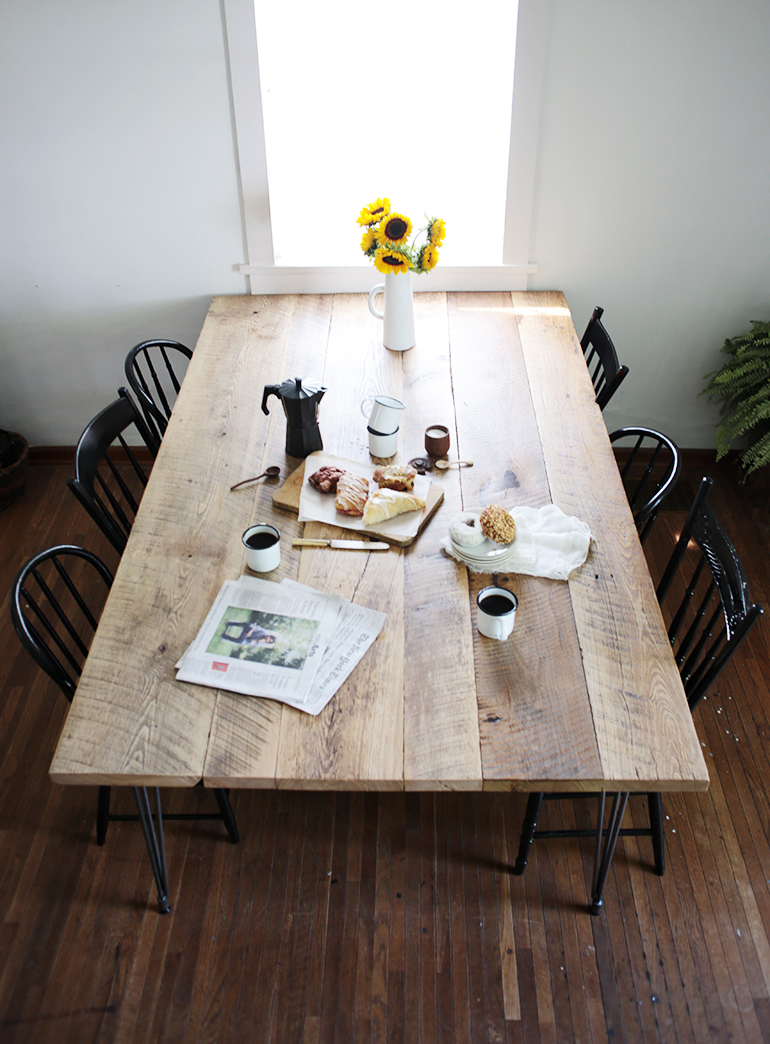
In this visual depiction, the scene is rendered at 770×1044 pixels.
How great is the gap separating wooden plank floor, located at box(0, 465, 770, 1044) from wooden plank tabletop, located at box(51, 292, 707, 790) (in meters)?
0.71

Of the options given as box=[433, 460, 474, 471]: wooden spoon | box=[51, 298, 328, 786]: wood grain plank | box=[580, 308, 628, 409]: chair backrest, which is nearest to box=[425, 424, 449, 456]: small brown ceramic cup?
box=[433, 460, 474, 471]: wooden spoon

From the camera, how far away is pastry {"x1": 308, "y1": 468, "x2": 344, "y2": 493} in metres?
2.01

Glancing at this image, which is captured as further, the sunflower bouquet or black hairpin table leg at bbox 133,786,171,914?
the sunflower bouquet

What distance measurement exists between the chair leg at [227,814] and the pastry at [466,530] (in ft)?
2.83

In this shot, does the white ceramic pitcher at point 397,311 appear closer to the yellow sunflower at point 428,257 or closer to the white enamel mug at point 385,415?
the yellow sunflower at point 428,257

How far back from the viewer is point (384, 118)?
2.62 metres

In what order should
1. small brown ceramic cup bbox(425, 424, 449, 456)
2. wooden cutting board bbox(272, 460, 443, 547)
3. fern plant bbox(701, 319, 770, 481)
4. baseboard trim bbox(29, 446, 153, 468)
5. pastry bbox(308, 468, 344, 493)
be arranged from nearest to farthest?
wooden cutting board bbox(272, 460, 443, 547) < pastry bbox(308, 468, 344, 493) < small brown ceramic cup bbox(425, 424, 449, 456) < fern plant bbox(701, 319, 770, 481) < baseboard trim bbox(29, 446, 153, 468)

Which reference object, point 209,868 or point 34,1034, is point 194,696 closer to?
point 209,868

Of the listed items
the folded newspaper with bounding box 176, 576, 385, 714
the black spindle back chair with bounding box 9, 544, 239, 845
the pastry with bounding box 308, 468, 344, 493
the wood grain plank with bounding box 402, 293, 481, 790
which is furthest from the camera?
the pastry with bounding box 308, 468, 344, 493

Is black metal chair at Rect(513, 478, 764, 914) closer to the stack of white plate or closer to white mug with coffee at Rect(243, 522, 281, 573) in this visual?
the stack of white plate

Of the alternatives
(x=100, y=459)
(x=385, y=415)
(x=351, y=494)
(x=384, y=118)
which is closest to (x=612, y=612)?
(x=351, y=494)

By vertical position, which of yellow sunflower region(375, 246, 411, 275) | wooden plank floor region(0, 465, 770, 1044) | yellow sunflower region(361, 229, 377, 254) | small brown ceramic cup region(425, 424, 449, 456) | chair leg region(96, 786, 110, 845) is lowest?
wooden plank floor region(0, 465, 770, 1044)

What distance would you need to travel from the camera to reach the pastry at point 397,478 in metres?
1.98

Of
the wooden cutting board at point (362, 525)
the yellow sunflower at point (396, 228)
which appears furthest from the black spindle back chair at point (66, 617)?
the yellow sunflower at point (396, 228)
